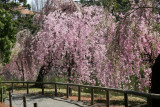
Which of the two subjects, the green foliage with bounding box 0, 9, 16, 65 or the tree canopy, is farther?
the green foliage with bounding box 0, 9, 16, 65

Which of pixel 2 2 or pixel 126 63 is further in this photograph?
pixel 2 2

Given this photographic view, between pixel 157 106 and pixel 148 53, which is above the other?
pixel 148 53

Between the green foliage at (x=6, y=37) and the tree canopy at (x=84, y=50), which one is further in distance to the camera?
the green foliage at (x=6, y=37)

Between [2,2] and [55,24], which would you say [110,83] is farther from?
[2,2]

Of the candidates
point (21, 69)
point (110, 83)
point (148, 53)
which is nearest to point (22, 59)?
point (21, 69)

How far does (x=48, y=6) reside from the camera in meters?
21.3

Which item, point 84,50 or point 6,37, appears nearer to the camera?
point 84,50

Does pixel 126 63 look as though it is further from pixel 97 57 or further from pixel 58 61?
pixel 58 61

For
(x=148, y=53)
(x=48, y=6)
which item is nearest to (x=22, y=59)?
(x=48, y=6)

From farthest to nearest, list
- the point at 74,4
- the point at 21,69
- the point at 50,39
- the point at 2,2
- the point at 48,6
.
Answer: the point at 2,2
the point at 21,69
the point at 48,6
the point at 74,4
the point at 50,39

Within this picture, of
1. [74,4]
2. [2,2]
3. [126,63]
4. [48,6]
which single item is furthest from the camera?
[2,2]

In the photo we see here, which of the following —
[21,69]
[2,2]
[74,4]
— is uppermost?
[2,2]

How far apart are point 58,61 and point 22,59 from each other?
711cm

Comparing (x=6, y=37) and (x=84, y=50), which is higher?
(x=6, y=37)
